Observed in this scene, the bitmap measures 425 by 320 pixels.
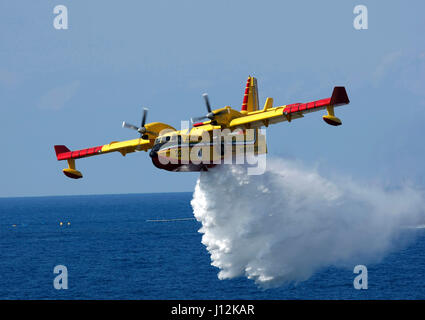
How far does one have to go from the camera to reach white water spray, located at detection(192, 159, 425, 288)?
125 feet

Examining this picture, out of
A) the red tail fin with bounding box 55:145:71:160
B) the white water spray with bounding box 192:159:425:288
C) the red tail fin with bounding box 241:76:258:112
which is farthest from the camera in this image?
the red tail fin with bounding box 55:145:71:160

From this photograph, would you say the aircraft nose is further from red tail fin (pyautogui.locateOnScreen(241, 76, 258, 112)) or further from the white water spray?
red tail fin (pyautogui.locateOnScreen(241, 76, 258, 112))

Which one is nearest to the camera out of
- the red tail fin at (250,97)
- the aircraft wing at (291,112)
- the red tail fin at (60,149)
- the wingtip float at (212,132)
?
the aircraft wing at (291,112)

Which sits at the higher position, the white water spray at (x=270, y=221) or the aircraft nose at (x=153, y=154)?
the aircraft nose at (x=153, y=154)

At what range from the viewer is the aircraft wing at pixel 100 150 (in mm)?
38781

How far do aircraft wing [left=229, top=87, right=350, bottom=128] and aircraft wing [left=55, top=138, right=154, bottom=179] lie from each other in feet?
23.6

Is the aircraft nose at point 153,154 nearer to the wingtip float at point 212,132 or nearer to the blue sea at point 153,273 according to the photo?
the wingtip float at point 212,132

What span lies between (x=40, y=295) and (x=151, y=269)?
1570cm

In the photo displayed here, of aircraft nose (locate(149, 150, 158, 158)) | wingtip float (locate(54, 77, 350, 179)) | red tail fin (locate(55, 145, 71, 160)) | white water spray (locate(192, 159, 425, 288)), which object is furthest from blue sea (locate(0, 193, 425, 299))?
aircraft nose (locate(149, 150, 158, 158))

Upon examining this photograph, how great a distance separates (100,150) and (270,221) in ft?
43.3

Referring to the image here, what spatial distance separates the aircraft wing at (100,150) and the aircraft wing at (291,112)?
7.18 meters

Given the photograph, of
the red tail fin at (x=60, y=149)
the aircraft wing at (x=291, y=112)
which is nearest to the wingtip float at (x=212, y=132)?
the aircraft wing at (x=291, y=112)

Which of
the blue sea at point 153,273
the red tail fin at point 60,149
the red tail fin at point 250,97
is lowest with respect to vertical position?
the blue sea at point 153,273
